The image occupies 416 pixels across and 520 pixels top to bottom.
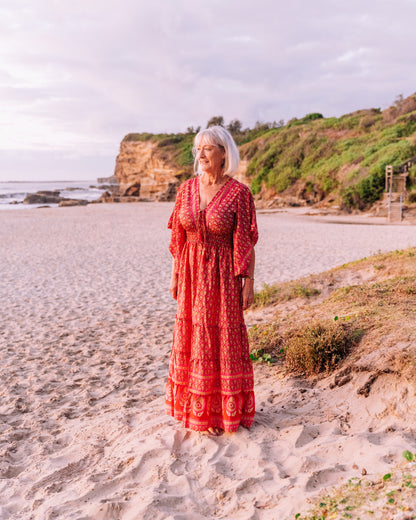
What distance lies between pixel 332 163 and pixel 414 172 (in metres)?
7.07

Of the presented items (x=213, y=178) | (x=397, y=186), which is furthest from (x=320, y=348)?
(x=397, y=186)

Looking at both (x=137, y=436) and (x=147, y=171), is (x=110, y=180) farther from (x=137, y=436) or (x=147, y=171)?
(x=137, y=436)

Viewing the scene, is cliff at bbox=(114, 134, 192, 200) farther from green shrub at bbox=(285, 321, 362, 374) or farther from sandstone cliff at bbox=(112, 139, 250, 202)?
green shrub at bbox=(285, 321, 362, 374)

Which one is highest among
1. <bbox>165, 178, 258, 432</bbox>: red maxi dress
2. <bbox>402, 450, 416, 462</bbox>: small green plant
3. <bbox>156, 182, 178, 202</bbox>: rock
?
<bbox>156, 182, 178, 202</bbox>: rock

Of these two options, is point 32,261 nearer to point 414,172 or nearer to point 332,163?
point 414,172

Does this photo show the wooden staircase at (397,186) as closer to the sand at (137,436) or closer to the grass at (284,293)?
the grass at (284,293)

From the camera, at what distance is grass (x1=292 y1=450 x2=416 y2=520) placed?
7.36 feet

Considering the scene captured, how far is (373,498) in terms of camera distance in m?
2.37

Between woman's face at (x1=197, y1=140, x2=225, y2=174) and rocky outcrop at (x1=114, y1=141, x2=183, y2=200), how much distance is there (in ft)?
130

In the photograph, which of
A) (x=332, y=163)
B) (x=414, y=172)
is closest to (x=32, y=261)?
(x=414, y=172)

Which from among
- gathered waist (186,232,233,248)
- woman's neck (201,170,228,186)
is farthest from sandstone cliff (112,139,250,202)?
gathered waist (186,232,233,248)

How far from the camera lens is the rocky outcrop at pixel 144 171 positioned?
147 ft

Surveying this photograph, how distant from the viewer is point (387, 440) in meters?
2.96

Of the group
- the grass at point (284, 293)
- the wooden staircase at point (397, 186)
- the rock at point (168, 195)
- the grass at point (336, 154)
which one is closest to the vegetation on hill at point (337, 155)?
the grass at point (336, 154)
